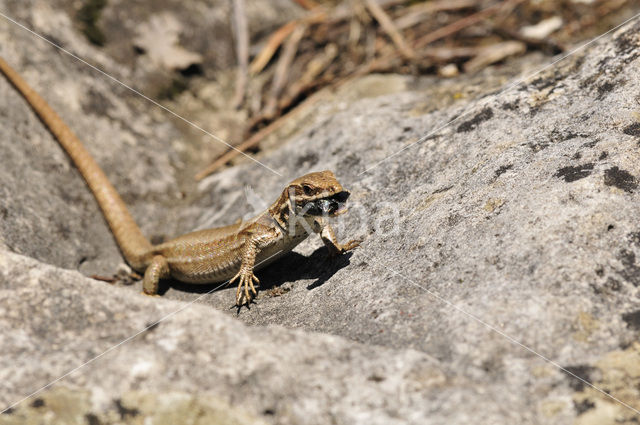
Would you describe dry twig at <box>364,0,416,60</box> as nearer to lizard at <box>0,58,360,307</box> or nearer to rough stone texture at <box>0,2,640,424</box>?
rough stone texture at <box>0,2,640,424</box>

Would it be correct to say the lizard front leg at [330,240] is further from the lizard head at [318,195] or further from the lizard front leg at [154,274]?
the lizard front leg at [154,274]

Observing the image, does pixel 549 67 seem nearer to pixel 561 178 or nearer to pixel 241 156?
pixel 561 178

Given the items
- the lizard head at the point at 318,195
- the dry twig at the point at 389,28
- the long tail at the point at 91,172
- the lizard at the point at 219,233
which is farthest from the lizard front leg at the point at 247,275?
the dry twig at the point at 389,28

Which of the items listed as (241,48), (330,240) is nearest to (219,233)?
(330,240)

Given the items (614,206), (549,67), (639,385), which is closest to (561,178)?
(614,206)

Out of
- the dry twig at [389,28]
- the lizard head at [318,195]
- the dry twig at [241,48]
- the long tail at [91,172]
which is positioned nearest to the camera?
the lizard head at [318,195]

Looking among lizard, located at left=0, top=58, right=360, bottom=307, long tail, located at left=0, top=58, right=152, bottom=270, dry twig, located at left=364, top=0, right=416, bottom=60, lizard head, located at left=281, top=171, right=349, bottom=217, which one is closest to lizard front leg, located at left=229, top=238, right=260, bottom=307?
lizard, located at left=0, top=58, right=360, bottom=307
